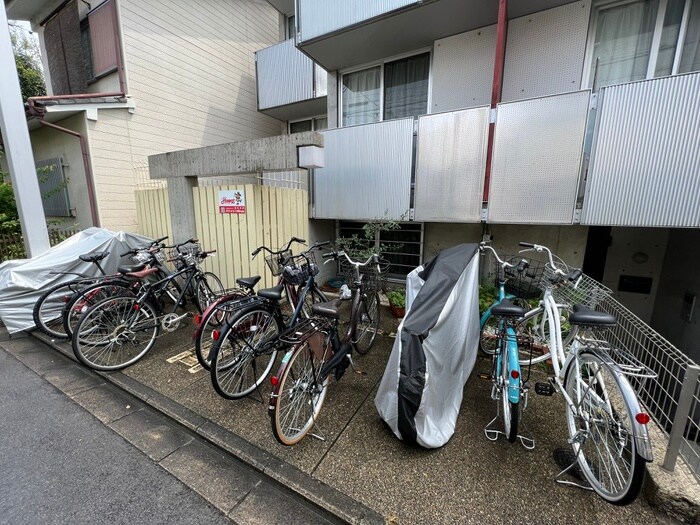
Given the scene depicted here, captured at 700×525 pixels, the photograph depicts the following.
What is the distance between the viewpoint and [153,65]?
245 inches

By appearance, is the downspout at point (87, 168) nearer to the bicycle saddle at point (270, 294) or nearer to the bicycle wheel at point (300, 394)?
the bicycle saddle at point (270, 294)

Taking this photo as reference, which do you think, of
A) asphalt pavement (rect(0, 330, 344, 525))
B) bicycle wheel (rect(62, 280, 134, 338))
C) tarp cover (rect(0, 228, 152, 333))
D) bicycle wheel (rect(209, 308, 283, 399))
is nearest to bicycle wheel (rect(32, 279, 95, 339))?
tarp cover (rect(0, 228, 152, 333))

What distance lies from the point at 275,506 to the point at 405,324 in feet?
4.43

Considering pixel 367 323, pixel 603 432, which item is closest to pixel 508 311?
pixel 603 432

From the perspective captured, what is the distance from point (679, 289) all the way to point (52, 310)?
8.91 metres

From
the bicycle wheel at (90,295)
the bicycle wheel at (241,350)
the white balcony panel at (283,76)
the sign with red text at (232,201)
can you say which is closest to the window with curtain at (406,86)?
the white balcony panel at (283,76)

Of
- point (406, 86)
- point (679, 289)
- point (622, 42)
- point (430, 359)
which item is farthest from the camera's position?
point (406, 86)

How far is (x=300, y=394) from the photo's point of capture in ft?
7.00

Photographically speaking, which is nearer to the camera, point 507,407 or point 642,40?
point 507,407

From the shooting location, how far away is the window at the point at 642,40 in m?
3.38

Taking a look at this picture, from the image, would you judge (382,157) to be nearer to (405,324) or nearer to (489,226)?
(489,226)

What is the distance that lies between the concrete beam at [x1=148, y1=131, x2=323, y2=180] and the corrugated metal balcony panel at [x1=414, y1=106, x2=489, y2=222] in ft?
4.92

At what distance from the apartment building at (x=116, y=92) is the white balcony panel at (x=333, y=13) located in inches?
146

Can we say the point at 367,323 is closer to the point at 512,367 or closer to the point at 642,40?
the point at 512,367
